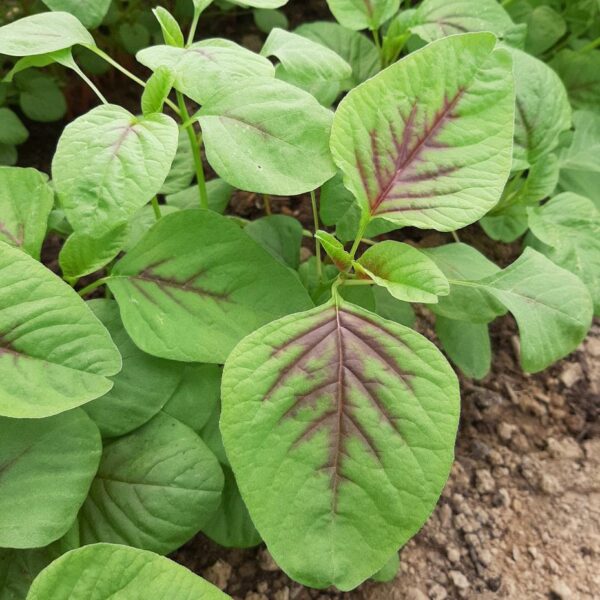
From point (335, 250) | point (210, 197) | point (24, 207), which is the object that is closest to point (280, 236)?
point (210, 197)

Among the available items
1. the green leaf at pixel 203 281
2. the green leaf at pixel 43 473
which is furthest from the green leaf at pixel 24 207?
the green leaf at pixel 43 473

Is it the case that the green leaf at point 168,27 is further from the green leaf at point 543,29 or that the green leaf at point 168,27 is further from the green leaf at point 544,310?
the green leaf at point 543,29

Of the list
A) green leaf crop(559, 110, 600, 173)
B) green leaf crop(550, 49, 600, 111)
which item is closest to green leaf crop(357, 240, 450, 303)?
green leaf crop(559, 110, 600, 173)

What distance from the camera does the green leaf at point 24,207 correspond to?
83 cm

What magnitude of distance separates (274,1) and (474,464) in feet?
2.57

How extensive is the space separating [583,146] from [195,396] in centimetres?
86

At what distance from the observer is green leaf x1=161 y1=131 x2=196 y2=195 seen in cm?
109

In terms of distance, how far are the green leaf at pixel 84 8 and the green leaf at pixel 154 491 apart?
596 millimetres

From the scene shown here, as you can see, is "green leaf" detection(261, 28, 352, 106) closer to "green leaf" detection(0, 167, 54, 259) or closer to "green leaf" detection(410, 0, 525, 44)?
"green leaf" detection(410, 0, 525, 44)

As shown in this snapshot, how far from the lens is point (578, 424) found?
1163 mm

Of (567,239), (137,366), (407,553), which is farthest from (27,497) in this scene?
(567,239)

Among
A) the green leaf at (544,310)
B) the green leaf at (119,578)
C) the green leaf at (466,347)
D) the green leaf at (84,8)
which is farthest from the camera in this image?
the green leaf at (466,347)

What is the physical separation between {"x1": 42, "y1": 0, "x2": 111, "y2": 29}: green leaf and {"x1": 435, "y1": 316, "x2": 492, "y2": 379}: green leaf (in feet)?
2.29

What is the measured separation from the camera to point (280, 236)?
104 centimetres
